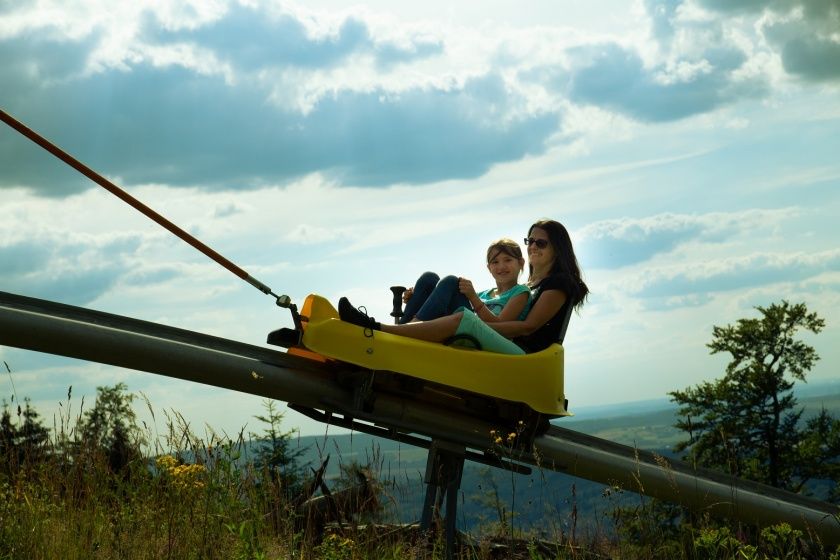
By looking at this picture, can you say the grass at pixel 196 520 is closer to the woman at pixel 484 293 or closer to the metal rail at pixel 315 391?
the metal rail at pixel 315 391

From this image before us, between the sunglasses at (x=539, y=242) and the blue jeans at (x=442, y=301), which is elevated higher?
the sunglasses at (x=539, y=242)

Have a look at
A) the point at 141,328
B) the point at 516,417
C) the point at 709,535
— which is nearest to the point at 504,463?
the point at 516,417

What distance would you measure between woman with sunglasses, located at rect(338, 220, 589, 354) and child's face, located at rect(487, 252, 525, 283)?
0.09 m

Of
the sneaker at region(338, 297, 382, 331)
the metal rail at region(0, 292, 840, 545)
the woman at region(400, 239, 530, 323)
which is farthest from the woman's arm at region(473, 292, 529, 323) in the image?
the sneaker at region(338, 297, 382, 331)

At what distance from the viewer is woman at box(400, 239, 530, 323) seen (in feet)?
17.4

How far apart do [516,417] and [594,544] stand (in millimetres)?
1071

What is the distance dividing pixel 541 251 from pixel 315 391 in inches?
63.3

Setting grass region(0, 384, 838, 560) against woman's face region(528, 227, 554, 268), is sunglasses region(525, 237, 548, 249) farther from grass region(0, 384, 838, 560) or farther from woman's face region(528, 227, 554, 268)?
grass region(0, 384, 838, 560)

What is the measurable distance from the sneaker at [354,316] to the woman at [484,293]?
425 mm

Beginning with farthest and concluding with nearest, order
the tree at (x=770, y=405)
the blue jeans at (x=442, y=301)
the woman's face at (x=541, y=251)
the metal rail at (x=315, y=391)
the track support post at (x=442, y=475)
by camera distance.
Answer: the tree at (x=770, y=405) → the woman's face at (x=541, y=251) → the blue jeans at (x=442, y=301) → the track support post at (x=442, y=475) → the metal rail at (x=315, y=391)

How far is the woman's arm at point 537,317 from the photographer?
211 inches

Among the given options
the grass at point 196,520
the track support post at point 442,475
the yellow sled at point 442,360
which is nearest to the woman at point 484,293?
the yellow sled at point 442,360

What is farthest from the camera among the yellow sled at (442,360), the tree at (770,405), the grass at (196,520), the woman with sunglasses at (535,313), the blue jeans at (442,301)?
the tree at (770,405)

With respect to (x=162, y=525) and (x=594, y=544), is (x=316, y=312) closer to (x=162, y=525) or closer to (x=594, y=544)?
(x=162, y=525)
